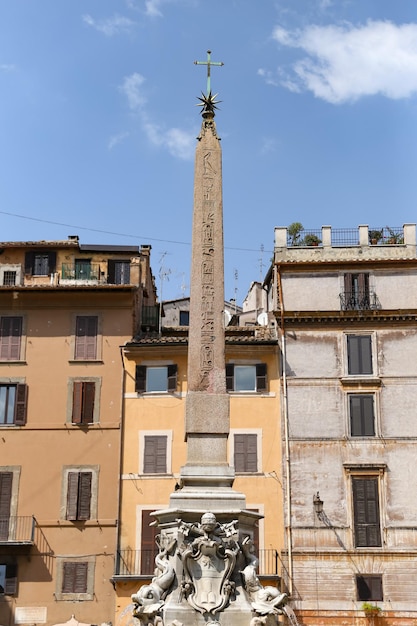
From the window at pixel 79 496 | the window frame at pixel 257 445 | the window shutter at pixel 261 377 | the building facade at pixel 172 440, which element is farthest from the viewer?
the window shutter at pixel 261 377

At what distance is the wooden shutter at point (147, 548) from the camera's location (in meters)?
26.1

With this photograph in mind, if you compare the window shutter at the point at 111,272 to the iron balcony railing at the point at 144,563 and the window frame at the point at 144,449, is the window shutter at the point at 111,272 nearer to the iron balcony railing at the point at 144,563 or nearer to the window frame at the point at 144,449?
the window frame at the point at 144,449

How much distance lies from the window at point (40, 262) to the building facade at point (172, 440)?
4073 mm

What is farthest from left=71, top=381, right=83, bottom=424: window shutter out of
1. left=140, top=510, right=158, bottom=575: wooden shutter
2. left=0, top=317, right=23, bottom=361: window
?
left=140, top=510, right=158, bottom=575: wooden shutter

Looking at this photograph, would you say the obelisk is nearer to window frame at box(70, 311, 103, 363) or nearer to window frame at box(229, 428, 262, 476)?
window frame at box(229, 428, 262, 476)

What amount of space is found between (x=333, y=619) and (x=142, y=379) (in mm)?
8604

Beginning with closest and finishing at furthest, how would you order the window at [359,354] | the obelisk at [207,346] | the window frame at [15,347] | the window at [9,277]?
1. the obelisk at [207,346]
2. the window at [359,354]
3. the window frame at [15,347]
4. the window at [9,277]

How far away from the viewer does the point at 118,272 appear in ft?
102

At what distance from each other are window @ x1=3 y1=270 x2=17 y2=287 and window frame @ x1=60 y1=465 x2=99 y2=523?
21.6ft

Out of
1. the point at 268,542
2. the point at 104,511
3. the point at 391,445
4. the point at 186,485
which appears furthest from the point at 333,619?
the point at 186,485

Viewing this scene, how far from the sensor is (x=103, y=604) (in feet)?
85.9

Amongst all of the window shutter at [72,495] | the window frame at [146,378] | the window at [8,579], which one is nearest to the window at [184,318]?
the window frame at [146,378]

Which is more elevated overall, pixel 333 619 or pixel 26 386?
pixel 26 386

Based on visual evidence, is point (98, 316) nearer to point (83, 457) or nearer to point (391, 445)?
point (83, 457)
